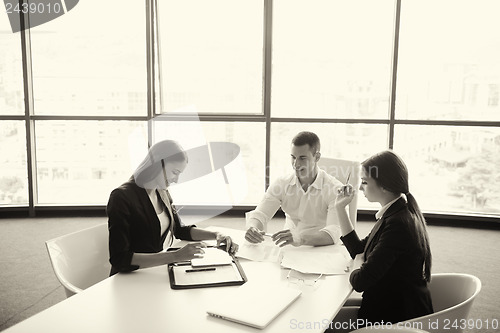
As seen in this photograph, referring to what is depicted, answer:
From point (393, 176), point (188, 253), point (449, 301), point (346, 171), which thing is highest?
point (393, 176)

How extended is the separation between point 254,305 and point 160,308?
0.35 metres

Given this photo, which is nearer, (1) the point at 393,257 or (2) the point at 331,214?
(1) the point at 393,257

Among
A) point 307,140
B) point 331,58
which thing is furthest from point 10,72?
point 307,140

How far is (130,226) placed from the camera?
2238 millimetres

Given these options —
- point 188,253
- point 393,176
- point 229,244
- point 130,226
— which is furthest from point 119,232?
point 393,176

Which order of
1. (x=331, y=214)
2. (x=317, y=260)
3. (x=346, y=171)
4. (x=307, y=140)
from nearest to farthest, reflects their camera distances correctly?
(x=317, y=260)
(x=331, y=214)
(x=307, y=140)
(x=346, y=171)

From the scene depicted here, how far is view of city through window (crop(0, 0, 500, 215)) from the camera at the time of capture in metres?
5.23

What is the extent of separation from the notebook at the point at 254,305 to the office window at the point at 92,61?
405cm

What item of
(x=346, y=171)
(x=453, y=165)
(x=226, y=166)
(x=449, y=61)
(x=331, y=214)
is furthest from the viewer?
(x=226, y=166)

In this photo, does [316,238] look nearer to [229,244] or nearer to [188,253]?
[229,244]

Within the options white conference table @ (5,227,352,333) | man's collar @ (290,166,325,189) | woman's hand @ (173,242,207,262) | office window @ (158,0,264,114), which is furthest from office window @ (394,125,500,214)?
woman's hand @ (173,242,207,262)

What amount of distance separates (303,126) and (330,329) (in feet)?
11.9

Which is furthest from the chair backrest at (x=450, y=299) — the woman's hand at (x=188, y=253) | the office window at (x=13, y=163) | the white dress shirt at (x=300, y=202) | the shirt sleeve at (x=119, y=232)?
the office window at (x=13, y=163)

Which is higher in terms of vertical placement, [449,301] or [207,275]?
[207,275]
